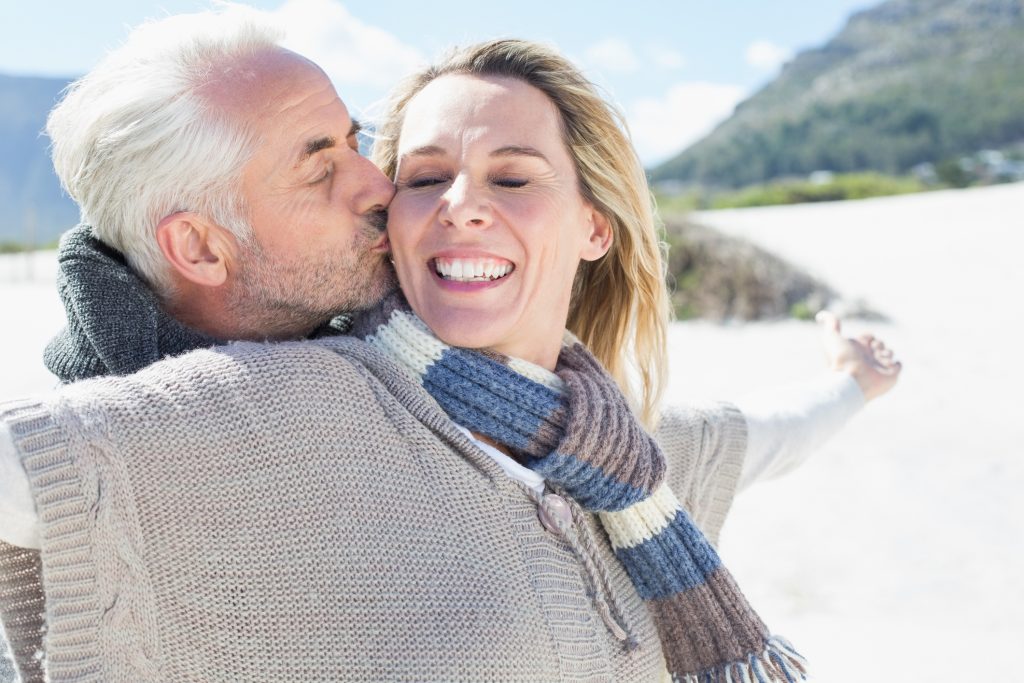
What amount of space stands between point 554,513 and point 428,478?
32 cm

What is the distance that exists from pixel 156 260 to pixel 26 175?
36955 millimetres

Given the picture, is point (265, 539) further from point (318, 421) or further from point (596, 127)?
point (596, 127)

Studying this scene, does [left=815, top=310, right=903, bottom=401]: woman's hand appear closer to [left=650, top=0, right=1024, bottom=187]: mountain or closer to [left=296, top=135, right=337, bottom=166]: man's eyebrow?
[left=296, top=135, right=337, bottom=166]: man's eyebrow

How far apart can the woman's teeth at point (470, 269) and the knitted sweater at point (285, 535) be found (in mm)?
269

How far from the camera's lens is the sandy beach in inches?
152

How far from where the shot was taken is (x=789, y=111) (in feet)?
242

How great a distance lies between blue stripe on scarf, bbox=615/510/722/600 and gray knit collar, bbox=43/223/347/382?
1106 mm

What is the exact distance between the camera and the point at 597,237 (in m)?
2.45

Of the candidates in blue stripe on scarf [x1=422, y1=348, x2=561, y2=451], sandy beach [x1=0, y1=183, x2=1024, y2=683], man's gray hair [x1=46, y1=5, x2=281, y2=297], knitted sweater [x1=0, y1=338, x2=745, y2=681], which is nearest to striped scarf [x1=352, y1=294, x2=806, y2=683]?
blue stripe on scarf [x1=422, y1=348, x2=561, y2=451]

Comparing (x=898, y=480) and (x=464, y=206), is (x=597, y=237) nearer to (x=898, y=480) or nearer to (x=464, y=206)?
(x=464, y=206)

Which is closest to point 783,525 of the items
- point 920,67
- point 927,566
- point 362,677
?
point 927,566

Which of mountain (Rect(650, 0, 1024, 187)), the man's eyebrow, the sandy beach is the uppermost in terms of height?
mountain (Rect(650, 0, 1024, 187))

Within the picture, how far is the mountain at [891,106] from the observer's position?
189ft

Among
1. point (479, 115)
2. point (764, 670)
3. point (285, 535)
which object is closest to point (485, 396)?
point (285, 535)
